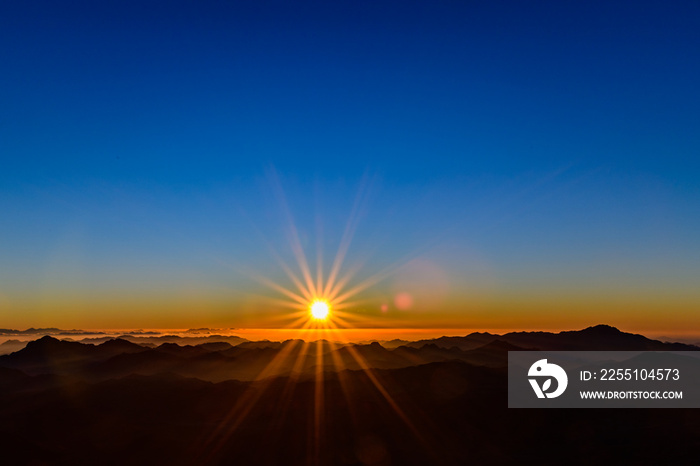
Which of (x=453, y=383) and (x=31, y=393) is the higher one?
(x=453, y=383)

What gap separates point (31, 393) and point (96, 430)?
3811 inches

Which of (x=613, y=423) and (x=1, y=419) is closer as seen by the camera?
(x=613, y=423)

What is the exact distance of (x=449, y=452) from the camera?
99750mm

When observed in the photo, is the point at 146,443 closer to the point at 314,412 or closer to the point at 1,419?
the point at 314,412

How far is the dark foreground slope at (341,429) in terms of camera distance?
3654 inches

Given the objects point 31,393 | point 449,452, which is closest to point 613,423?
point 449,452

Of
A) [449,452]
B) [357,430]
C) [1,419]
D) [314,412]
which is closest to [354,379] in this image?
[314,412]

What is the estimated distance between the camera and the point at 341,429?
112500 mm

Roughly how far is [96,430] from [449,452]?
256 ft

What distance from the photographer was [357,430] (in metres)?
112

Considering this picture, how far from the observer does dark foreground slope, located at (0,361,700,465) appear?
305ft

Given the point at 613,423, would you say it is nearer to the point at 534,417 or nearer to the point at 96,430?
the point at 534,417

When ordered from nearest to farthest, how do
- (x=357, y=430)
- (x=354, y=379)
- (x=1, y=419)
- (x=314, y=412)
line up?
(x=357, y=430), (x=314, y=412), (x=1, y=419), (x=354, y=379)

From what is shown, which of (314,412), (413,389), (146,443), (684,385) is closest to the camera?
(146,443)
